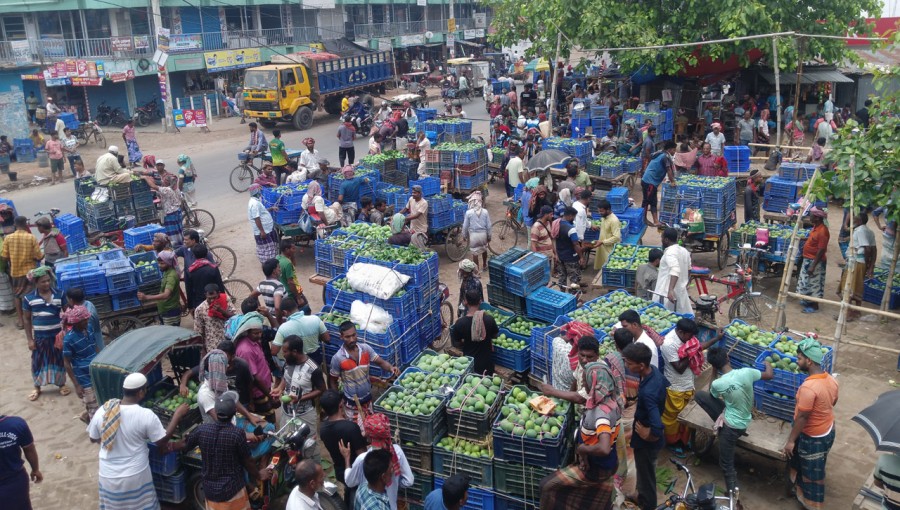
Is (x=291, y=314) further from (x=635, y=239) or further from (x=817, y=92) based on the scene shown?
(x=817, y=92)

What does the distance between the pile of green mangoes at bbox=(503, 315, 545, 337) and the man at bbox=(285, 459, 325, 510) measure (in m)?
4.33

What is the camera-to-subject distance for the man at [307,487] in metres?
5.08

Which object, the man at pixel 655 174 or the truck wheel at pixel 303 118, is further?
the truck wheel at pixel 303 118

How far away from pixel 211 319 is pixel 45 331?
2.50 meters

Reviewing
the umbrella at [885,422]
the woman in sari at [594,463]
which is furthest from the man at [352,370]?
the umbrella at [885,422]

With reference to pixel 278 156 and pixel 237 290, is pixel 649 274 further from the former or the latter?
pixel 278 156

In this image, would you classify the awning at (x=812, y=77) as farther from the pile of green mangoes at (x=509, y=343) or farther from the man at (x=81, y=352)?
the man at (x=81, y=352)

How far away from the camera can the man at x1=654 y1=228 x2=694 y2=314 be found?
371 inches

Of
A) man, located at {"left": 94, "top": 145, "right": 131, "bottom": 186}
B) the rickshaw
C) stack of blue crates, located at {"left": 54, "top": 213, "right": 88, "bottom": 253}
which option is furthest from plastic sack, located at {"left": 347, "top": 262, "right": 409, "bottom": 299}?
man, located at {"left": 94, "top": 145, "right": 131, "bottom": 186}

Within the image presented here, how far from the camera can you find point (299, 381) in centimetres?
743

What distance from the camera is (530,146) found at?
18.1 m

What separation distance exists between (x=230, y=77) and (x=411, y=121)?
1948cm

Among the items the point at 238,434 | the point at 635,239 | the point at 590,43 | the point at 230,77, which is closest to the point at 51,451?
the point at 238,434

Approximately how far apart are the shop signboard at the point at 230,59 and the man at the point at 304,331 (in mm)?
31353
